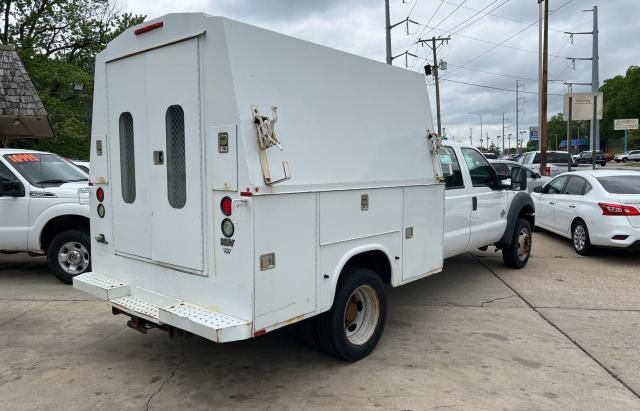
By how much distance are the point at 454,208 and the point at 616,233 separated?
13.2ft

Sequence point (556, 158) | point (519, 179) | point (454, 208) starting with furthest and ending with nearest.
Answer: point (556, 158)
point (519, 179)
point (454, 208)

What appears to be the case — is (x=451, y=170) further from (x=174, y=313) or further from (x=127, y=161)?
(x=174, y=313)

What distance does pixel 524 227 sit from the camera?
809cm

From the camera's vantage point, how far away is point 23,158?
302 inches

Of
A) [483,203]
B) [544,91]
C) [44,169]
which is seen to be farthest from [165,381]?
[544,91]

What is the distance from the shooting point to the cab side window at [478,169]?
681 centimetres

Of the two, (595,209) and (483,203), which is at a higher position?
(483,203)

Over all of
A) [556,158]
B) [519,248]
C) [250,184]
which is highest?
[556,158]

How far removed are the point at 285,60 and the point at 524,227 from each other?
5.76m

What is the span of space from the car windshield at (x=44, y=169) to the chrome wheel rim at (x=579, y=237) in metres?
8.66

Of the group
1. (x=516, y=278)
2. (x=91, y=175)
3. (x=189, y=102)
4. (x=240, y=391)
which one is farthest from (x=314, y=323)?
(x=516, y=278)

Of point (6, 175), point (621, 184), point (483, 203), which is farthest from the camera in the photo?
point (621, 184)

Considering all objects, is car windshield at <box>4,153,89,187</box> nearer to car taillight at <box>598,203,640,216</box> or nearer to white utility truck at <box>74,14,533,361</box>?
white utility truck at <box>74,14,533,361</box>

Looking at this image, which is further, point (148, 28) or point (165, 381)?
point (165, 381)
